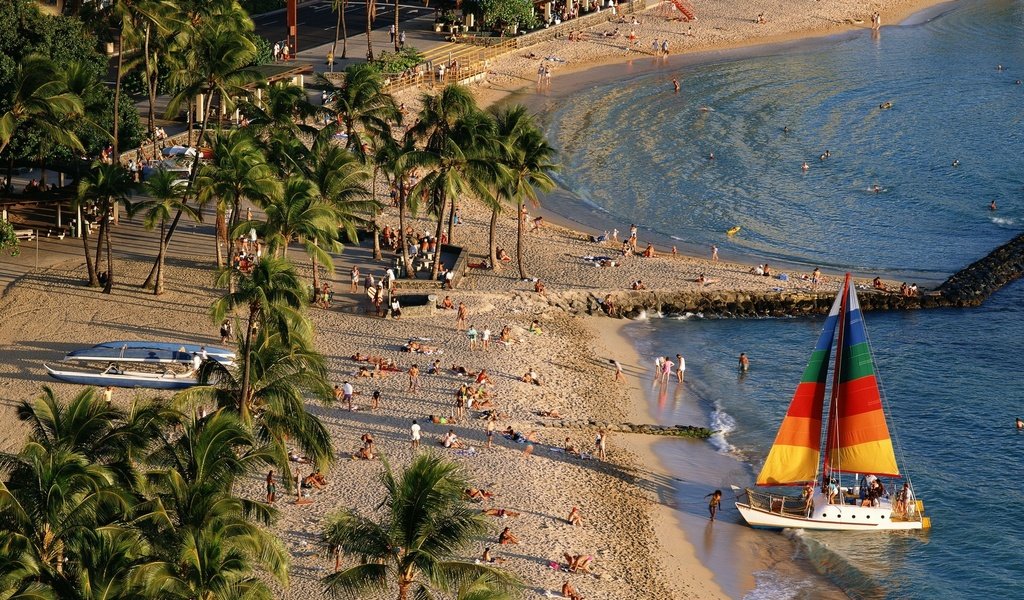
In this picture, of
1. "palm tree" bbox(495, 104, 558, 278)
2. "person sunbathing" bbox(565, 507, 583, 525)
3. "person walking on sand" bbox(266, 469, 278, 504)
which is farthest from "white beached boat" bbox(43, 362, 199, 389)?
"palm tree" bbox(495, 104, 558, 278)

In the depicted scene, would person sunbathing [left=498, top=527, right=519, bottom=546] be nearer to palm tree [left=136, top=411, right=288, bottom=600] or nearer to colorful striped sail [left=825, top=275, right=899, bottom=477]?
palm tree [left=136, top=411, right=288, bottom=600]

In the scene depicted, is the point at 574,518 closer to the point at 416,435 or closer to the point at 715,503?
the point at 715,503

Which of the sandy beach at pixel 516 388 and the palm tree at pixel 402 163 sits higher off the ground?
the palm tree at pixel 402 163

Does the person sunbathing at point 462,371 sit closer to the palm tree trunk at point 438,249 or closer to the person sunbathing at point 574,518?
the palm tree trunk at point 438,249

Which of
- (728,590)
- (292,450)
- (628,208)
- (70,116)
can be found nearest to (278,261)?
(292,450)

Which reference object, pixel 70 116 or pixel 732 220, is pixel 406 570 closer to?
pixel 70 116

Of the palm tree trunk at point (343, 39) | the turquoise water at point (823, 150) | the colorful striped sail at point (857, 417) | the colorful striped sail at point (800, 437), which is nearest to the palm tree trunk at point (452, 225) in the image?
the turquoise water at point (823, 150)
